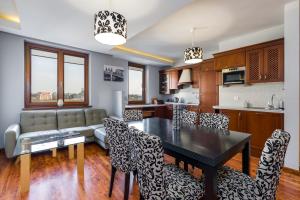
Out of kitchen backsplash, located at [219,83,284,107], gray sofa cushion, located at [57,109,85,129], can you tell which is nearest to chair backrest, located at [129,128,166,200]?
gray sofa cushion, located at [57,109,85,129]

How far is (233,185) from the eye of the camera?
126 centimetres

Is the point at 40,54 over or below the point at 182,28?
below

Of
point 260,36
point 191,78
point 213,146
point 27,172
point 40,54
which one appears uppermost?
point 260,36

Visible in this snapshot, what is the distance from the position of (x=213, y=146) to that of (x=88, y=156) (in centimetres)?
260

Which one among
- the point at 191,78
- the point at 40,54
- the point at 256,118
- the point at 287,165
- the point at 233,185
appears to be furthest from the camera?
the point at 191,78

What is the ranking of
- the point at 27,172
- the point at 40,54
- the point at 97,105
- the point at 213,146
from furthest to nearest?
1. the point at 97,105
2. the point at 40,54
3. the point at 27,172
4. the point at 213,146

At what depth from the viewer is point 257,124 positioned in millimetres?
3041

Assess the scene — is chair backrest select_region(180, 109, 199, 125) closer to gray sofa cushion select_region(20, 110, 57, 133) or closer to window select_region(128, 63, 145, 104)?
gray sofa cushion select_region(20, 110, 57, 133)

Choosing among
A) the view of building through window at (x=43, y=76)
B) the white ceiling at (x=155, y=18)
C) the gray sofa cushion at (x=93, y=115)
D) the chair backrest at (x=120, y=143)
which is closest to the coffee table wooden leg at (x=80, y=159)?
the chair backrest at (x=120, y=143)

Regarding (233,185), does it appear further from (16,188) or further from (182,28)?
(182,28)

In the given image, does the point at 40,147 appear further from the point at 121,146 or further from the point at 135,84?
the point at 135,84

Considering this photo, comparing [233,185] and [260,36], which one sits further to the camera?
[260,36]

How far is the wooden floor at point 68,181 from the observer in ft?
6.12

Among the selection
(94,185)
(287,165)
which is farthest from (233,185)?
(287,165)
